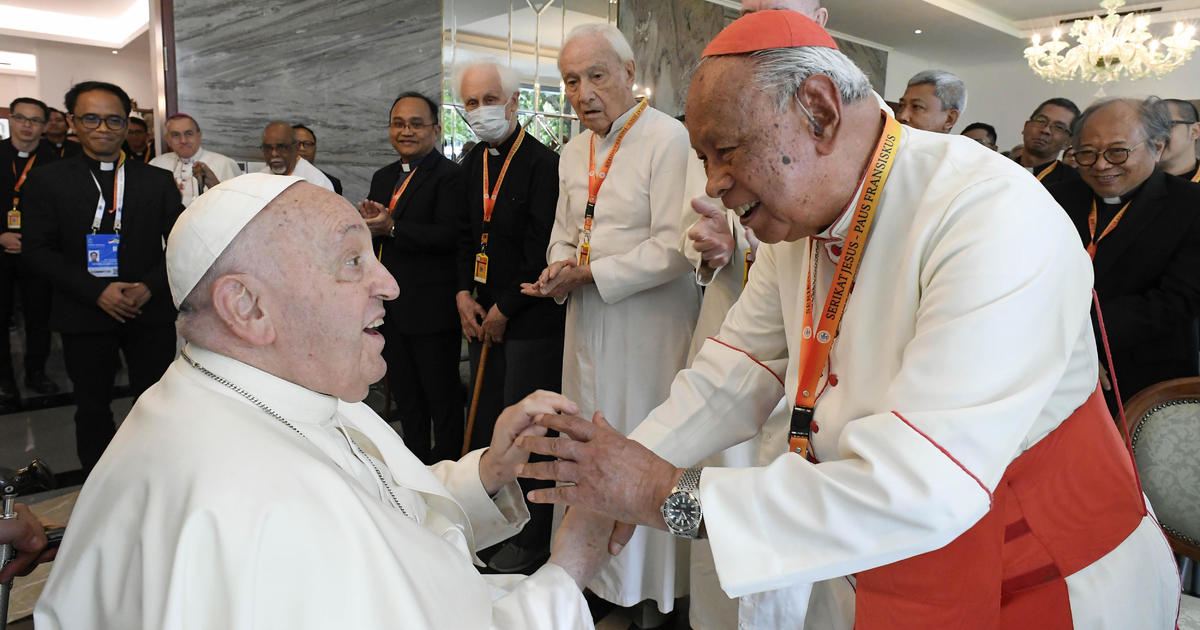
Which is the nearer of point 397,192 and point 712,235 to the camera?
point 712,235

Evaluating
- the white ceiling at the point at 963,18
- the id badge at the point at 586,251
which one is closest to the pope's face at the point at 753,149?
the id badge at the point at 586,251

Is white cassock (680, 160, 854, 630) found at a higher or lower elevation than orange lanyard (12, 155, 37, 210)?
lower

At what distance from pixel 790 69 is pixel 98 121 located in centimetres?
445

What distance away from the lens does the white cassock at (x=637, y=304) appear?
10.8 ft

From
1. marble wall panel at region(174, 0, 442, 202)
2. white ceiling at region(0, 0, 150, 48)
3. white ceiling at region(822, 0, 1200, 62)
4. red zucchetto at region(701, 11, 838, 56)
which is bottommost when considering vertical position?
red zucchetto at region(701, 11, 838, 56)

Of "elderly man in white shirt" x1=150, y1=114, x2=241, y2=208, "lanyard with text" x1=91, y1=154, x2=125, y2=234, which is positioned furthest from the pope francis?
"elderly man in white shirt" x1=150, y1=114, x2=241, y2=208

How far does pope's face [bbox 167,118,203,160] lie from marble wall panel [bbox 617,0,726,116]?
5.54 meters

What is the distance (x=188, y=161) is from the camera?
6547 millimetres

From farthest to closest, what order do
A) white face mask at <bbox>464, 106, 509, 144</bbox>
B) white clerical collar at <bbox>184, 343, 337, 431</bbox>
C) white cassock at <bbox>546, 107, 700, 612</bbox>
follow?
white face mask at <bbox>464, 106, 509, 144</bbox>
white cassock at <bbox>546, 107, 700, 612</bbox>
white clerical collar at <bbox>184, 343, 337, 431</bbox>

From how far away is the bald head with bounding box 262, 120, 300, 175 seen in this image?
6.41 meters

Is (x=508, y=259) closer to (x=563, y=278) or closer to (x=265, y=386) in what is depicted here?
(x=563, y=278)

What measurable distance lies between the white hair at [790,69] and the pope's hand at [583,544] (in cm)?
95

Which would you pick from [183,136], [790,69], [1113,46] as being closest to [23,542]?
[790,69]

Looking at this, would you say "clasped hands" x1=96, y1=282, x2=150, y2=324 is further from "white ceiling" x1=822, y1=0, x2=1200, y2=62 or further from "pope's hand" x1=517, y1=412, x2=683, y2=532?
"white ceiling" x1=822, y1=0, x2=1200, y2=62
